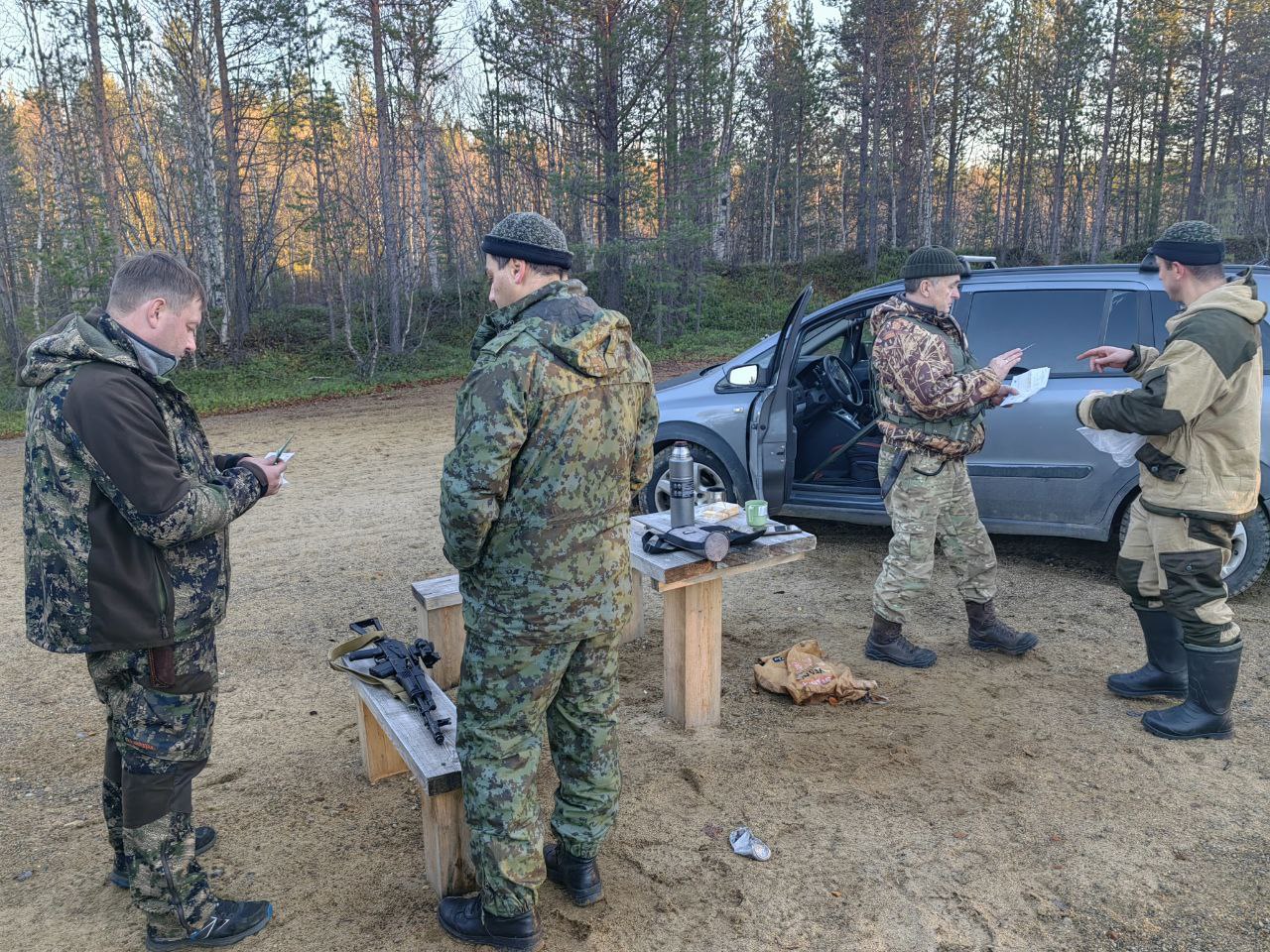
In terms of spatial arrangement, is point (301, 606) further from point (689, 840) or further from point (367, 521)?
point (689, 840)

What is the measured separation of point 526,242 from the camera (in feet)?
7.66

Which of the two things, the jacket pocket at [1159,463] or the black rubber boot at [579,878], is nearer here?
the black rubber boot at [579,878]

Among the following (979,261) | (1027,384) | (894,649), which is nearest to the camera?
(1027,384)

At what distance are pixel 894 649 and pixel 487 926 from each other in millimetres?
2672

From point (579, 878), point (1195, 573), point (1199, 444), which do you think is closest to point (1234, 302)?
point (1199, 444)

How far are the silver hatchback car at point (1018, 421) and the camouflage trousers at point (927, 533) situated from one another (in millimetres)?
979

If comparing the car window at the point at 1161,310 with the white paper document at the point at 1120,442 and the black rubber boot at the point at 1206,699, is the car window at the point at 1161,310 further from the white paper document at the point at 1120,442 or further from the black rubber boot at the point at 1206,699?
the black rubber boot at the point at 1206,699

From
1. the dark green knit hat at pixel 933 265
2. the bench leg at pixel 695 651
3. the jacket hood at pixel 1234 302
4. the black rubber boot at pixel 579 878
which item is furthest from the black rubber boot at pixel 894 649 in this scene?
the black rubber boot at pixel 579 878

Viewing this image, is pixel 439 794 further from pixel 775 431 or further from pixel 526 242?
pixel 775 431

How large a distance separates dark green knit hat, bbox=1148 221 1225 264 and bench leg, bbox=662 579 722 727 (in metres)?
2.40

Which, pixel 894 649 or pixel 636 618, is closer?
pixel 894 649

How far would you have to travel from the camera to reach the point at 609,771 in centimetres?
263

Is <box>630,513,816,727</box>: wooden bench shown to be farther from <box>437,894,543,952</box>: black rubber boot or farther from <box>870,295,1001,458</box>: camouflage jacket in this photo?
<box>437,894,543,952</box>: black rubber boot

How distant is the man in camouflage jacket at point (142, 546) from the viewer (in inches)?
85.9
